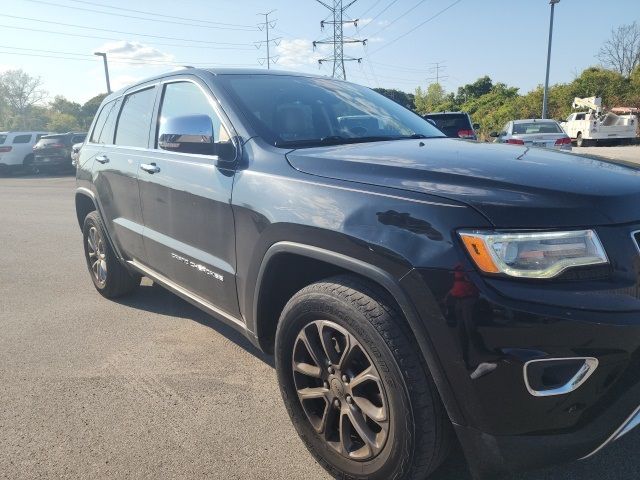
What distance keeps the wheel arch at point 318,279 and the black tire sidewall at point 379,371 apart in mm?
132

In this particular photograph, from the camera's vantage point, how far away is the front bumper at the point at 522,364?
1645 millimetres

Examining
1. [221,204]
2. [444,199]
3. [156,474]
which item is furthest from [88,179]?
[444,199]

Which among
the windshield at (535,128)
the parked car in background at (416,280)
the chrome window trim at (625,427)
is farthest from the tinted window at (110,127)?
the windshield at (535,128)

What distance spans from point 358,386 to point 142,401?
147 centimetres

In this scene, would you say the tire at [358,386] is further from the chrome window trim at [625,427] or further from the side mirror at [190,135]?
the side mirror at [190,135]

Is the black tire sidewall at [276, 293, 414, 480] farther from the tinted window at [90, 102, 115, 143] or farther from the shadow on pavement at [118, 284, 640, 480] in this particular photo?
the tinted window at [90, 102, 115, 143]

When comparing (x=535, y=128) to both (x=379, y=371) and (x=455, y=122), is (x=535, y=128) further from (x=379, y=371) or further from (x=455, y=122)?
(x=379, y=371)

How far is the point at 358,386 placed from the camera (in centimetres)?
212

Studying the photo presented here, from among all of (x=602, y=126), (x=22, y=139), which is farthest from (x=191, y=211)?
(x=602, y=126)

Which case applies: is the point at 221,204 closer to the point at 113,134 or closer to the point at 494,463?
the point at 494,463

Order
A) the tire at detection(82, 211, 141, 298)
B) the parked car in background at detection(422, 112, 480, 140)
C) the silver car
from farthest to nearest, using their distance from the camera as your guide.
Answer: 1. the parked car in background at detection(422, 112, 480, 140)
2. the silver car
3. the tire at detection(82, 211, 141, 298)

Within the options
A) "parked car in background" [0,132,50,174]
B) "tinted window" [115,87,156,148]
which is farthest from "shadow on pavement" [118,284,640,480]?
"parked car in background" [0,132,50,174]

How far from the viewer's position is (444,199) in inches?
71.4

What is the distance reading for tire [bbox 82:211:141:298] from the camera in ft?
15.0
